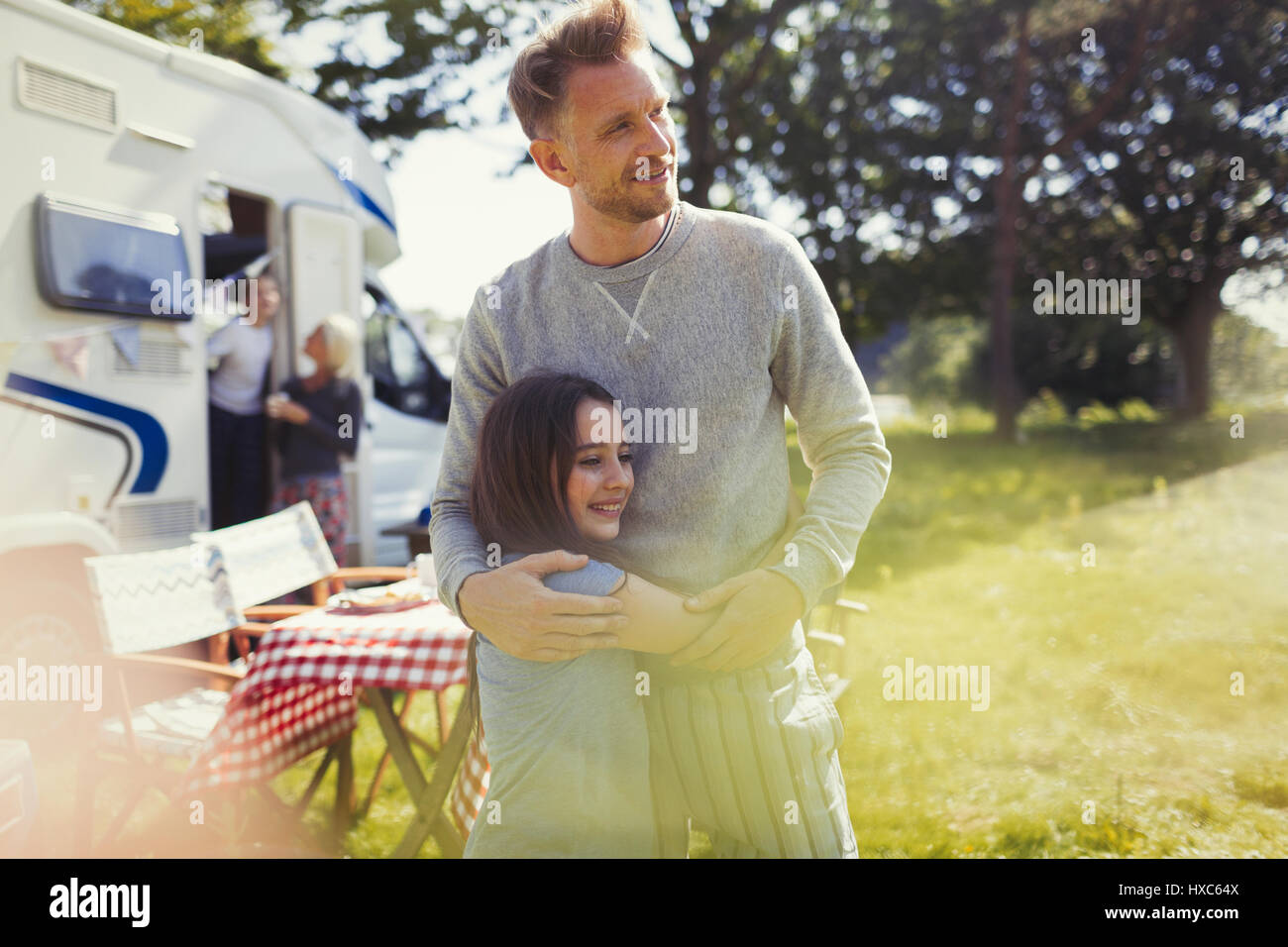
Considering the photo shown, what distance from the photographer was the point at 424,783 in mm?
2607

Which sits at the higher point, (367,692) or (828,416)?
(828,416)

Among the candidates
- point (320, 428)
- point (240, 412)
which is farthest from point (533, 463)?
point (240, 412)

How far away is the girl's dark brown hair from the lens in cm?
152

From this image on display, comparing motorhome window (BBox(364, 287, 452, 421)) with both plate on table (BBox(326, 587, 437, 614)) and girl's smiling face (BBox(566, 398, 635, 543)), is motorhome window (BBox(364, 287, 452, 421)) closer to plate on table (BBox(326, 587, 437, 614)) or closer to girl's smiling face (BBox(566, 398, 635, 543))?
plate on table (BBox(326, 587, 437, 614))

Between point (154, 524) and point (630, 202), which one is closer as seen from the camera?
point (630, 202)

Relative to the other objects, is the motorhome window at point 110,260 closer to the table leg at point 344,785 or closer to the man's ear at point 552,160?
the table leg at point 344,785

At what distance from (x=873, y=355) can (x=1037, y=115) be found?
1556 centimetres

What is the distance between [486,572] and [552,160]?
29.8 inches

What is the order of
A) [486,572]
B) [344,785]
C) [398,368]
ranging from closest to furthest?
[486,572], [344,785], [398,368]

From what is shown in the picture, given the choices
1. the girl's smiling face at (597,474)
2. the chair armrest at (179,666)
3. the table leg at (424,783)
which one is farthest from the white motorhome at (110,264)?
the girl's smiling face at (597,474)

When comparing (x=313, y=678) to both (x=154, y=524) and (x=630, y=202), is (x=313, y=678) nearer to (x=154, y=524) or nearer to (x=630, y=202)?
(x=630, y=202)
